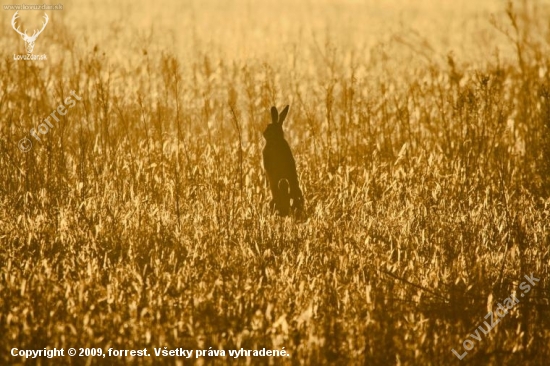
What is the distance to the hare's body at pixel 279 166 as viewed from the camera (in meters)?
3.93

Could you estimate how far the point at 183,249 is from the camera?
353 cm

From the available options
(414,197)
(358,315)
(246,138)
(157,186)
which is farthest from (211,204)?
(246,138)

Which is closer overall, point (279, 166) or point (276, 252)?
point (276, 252)

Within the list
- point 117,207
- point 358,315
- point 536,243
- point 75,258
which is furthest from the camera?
point 117,207

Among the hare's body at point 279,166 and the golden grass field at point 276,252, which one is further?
the hare's body at point 279,166

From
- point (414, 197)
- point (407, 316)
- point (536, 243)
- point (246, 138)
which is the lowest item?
point (407, 316)

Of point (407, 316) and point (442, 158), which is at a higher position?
point (442, 158)

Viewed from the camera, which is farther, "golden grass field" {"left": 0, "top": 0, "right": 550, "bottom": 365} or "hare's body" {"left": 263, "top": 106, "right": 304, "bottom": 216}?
"hare's body" {"left": 263, "top": 106, "right": 304, "bottom": 216}

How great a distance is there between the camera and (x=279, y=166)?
3.94m

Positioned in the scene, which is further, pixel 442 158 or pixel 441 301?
pixel 442 158

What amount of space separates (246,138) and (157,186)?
74.6 inches

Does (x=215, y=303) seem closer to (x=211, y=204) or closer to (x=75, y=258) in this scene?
(x=75, y=258)

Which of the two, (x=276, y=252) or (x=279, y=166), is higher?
(x=279, y=166)

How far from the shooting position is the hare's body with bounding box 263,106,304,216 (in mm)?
3930
